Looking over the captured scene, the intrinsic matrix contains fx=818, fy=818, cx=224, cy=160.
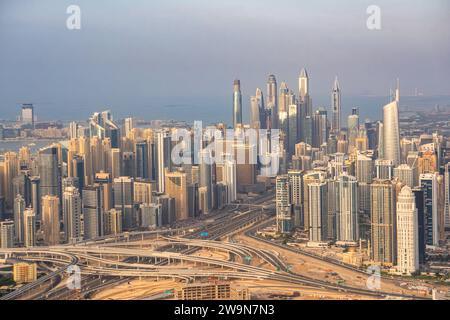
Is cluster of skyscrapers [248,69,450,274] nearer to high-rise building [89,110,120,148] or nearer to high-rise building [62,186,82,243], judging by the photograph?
high-rise building [89,110,120,148]

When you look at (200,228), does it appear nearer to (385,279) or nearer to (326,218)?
(326,218)

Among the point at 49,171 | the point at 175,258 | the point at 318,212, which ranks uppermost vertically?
the point at 49,171

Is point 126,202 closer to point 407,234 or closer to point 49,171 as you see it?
point 49,171

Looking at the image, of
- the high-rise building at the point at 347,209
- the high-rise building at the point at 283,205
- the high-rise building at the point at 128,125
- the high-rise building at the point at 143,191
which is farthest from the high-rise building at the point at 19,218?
the high-rise building at the point at 347,209

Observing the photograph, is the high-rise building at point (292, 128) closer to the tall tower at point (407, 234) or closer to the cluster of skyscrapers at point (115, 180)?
the cluster of skyscrapers at point (115, 180)

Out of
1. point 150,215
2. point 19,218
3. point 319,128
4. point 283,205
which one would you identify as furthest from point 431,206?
point 19,218

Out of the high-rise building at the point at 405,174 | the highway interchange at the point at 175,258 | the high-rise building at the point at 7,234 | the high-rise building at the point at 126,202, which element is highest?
the high-rise building at the point at 405,174
